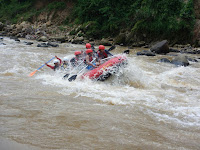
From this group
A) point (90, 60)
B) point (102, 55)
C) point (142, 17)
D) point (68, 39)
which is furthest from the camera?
point (68, 39)

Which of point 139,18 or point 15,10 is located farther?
point 15,10

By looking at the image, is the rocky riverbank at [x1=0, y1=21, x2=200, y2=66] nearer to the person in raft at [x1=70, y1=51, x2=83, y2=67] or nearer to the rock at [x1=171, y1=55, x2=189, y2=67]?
the rock at [x1=171, y1=55, x2=189, y2=67]

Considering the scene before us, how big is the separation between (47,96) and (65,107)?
0.91 meters

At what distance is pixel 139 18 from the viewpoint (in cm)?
1897

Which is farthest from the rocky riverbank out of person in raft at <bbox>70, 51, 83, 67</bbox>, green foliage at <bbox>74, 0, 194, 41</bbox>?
person in raft at <bbox>70, 51, 83, 67</bbox>

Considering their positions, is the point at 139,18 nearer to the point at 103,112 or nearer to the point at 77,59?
the point at 77,59

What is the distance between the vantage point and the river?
2.92 metres

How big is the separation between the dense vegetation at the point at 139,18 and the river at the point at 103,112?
10880mm

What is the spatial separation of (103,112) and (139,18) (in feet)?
53.7

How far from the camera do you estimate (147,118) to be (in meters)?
3.77

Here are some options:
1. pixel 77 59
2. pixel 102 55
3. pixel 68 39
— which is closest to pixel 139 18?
pixel 68 39

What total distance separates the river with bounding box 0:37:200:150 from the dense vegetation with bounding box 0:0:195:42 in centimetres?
1088

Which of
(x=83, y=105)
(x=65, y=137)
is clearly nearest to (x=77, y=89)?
(x=83, y=105)

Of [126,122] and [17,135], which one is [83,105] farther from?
[17,135]
